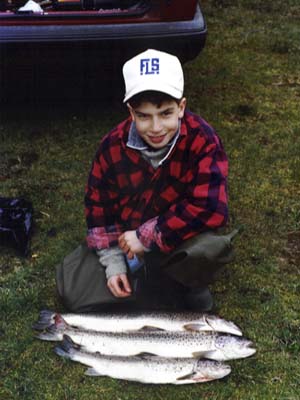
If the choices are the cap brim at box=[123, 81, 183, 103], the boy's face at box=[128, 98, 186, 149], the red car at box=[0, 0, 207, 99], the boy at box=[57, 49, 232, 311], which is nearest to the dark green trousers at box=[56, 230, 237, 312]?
the boy at box=[57, 49, 232, 311]

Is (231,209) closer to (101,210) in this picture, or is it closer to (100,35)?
(101,210)

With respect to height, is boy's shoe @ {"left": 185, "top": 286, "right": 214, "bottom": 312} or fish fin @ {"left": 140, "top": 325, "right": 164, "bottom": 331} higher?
boy's shoe @ {"left": 185, "top": 286, "right": 214, "bottom": 312}

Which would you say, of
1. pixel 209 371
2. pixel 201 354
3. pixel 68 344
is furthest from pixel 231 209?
pixel 68 344

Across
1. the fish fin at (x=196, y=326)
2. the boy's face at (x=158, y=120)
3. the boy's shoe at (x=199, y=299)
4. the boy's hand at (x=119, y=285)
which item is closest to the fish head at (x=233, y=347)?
the fish fin at (x=196, y=326)

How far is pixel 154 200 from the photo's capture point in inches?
125

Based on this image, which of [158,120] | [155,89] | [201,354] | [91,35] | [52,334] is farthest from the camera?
[91,35]

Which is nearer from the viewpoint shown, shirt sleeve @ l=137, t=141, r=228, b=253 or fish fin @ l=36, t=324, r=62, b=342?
shirt sleeve @ l=137, t=141, r=228, b=253

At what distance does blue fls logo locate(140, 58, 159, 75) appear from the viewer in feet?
9.36

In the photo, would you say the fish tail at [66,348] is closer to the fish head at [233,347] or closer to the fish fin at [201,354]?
the fish fin at [201,354]

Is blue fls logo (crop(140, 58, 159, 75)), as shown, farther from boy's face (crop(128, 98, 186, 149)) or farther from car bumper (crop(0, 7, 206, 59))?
car bumper (crop(0, 7, 206, 59))

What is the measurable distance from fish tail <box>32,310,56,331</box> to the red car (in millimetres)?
1873

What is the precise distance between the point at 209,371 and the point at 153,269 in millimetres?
582

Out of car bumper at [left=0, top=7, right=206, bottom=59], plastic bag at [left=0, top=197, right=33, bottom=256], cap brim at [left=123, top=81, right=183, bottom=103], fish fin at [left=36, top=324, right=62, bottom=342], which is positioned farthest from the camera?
car bumper at [left=0, top=7, right=206, bottom=59]

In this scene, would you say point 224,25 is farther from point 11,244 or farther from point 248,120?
point 11,244
